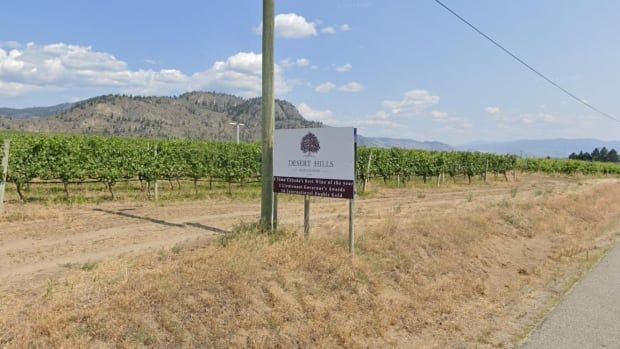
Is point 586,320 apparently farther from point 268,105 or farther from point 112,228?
point 112,228

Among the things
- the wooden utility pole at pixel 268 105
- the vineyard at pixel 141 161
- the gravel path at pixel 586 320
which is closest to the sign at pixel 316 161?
the wooden utility pole at pixel 268 105

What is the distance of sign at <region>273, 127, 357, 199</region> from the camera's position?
7.32 metres

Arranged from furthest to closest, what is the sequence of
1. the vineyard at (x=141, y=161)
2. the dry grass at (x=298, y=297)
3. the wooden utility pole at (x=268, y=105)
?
the vineyard at (x=141, y=161)
the wooden utility pole at (x=268, y=105)
the dry grass at (x=298, y=297)

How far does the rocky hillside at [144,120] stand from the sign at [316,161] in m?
118

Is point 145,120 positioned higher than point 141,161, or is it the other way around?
point 145,120

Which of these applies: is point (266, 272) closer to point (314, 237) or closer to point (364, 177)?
point (314, 237)

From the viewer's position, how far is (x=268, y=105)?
8.34 meters

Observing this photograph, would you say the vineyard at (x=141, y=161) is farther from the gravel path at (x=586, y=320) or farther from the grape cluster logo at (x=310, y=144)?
the gravel path at (x=586, y=320)

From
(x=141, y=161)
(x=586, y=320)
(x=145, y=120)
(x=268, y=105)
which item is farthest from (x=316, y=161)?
(x=145, y=120)

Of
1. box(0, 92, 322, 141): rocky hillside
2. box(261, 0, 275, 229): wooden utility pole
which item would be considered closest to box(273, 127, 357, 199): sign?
box(261, 0, 275, 229): wooden utility pole

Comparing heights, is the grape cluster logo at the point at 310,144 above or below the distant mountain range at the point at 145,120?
below

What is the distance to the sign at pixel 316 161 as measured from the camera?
7316 mm

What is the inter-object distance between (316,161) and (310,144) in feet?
1.04

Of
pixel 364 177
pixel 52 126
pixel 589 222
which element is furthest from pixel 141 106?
pixel 589 222
